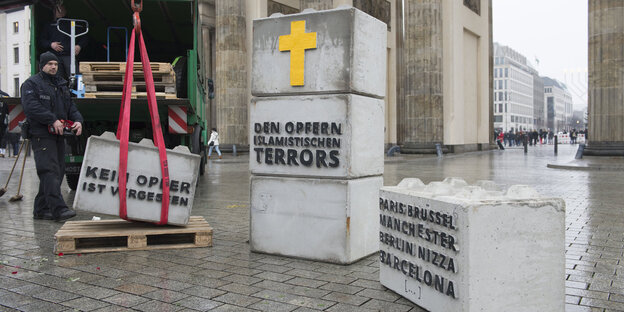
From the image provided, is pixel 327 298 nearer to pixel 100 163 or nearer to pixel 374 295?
pixel 374 295

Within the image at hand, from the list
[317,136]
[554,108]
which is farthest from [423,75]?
[554,108]

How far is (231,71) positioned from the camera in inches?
1176

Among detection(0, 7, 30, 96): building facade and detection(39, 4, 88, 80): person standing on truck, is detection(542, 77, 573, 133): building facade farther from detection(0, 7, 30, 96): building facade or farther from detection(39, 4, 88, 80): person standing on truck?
detection(39, 4, 88, 80): person standing on truck

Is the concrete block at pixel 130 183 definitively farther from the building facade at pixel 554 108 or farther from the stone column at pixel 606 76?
the building facade at pixel 554 108

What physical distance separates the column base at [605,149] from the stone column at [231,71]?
16.7 meters

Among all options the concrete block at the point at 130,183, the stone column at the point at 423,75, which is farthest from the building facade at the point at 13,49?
the concrete block at the point at 130,183

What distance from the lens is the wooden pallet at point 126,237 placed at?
17.1 feet

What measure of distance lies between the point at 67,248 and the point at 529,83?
16847 centimetres

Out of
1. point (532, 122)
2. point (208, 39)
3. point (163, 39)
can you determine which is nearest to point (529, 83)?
point (532, 122)

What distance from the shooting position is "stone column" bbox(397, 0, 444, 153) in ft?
88.3

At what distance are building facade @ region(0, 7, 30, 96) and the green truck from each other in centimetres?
5890

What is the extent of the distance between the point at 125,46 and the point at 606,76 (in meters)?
19.0

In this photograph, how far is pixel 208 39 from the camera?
1606 inches

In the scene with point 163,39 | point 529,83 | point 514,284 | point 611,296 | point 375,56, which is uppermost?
point 529,83
